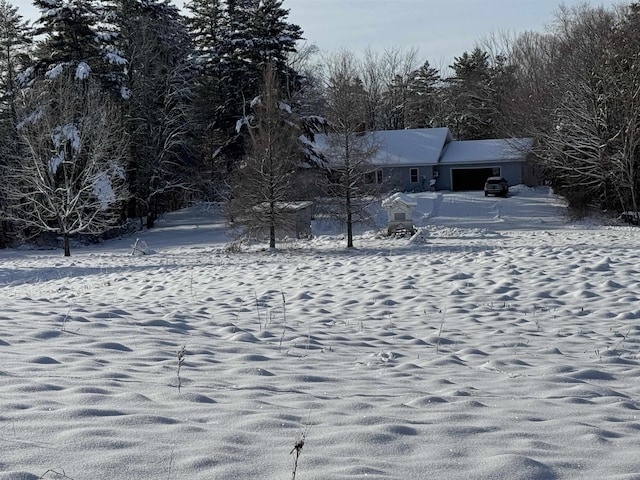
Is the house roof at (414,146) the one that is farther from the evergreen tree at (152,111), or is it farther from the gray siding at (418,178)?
the evergreen tree at (152,111)

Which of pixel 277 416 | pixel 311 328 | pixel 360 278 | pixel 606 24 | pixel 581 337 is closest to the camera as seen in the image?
pixel 277 416

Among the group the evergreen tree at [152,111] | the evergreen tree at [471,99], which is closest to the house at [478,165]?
the evergreen tree at [471,99]

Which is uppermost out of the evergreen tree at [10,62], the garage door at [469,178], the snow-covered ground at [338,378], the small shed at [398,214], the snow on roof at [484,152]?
the evergreen tree at [10,62]

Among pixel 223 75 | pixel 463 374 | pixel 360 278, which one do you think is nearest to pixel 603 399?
pixel 463 374

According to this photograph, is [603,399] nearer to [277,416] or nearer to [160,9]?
[277,416]

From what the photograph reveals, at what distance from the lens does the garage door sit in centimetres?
5019

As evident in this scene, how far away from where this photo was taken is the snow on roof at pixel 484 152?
152ft

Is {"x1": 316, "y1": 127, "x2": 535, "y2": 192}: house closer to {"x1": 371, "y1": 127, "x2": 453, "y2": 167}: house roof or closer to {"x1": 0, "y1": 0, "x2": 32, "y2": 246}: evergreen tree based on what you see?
{"x1": 371, "y1": 127, "x2": 453, "y2": 167}: house roof

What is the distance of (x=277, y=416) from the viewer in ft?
13.1

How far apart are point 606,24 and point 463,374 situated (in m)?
34.3

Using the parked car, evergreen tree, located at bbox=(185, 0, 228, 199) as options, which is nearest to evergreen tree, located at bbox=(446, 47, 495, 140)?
the parked car

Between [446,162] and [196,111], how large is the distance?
62.4ft

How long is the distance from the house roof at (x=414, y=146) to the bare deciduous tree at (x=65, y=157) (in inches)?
871

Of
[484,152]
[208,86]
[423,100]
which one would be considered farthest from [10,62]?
[423,100]
